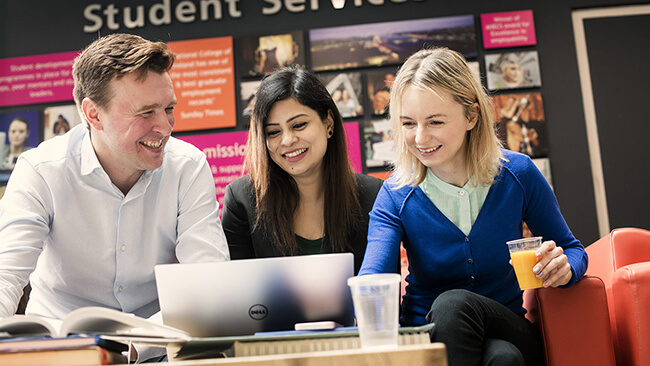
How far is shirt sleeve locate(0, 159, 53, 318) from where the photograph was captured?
165 cm

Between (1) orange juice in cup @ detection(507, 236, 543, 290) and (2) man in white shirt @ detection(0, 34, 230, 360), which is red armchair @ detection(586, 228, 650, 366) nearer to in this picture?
(1) orange juice in cup @ detection(507, 236, 543, 290)

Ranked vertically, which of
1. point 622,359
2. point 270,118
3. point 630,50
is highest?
point 630,50

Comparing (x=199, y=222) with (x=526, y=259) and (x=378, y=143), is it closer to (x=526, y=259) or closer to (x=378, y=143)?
(x=526, y=259)

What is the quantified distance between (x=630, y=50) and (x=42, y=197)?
3.79m

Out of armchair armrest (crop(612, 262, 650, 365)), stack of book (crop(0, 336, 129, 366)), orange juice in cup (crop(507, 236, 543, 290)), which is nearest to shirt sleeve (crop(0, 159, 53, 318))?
stack of book (crop(0, 336, 129, 366))

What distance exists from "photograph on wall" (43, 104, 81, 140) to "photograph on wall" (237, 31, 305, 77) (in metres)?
1.24

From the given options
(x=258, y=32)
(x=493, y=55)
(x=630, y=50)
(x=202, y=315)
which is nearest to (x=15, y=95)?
(x=258, y=32)

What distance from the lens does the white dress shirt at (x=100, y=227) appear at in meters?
1.92

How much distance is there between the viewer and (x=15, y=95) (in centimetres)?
417

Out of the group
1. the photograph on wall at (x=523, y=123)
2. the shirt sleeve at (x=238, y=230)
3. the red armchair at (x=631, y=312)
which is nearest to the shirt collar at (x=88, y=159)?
the shirt sleeve at (x=238, y=230)

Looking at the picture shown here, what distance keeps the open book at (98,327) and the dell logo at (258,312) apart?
9.8 inches

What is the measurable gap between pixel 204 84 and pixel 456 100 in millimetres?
2678

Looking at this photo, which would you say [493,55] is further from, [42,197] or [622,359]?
[42,197]

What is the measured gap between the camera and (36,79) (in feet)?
13.7
